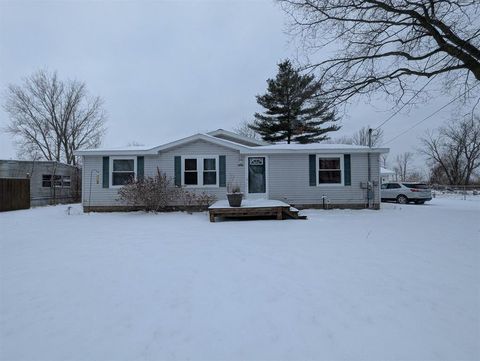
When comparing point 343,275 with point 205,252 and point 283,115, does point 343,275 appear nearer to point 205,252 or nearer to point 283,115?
point 205,252

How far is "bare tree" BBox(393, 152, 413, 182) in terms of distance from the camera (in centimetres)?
5801

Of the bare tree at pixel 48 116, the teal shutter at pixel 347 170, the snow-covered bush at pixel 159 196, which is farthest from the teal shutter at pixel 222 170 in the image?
the bare tree at pixel 48 116

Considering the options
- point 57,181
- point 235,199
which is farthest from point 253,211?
point 57,181

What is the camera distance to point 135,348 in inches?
89.4

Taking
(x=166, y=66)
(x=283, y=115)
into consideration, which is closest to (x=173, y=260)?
(x=166, y=66)

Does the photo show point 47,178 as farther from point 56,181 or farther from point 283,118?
point 283,118

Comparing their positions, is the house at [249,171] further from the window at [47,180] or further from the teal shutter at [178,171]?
the window at [47,180]

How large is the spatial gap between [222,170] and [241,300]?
9293 millimetres

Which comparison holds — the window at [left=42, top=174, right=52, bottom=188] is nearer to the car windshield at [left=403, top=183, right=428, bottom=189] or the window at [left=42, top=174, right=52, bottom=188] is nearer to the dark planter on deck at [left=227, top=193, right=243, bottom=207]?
the dark planter on deck at [left=227, top=193, right=243, bottom=207]

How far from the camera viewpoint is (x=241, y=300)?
10.2 ft

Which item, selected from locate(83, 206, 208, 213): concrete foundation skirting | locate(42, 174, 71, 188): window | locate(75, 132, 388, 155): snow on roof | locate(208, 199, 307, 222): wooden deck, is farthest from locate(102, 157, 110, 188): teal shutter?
locate(42, 174, 71, 188): window

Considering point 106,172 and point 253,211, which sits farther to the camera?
point 106,172

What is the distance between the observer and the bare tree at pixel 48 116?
25.9 meters

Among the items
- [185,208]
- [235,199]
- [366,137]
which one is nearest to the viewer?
[235,199]
